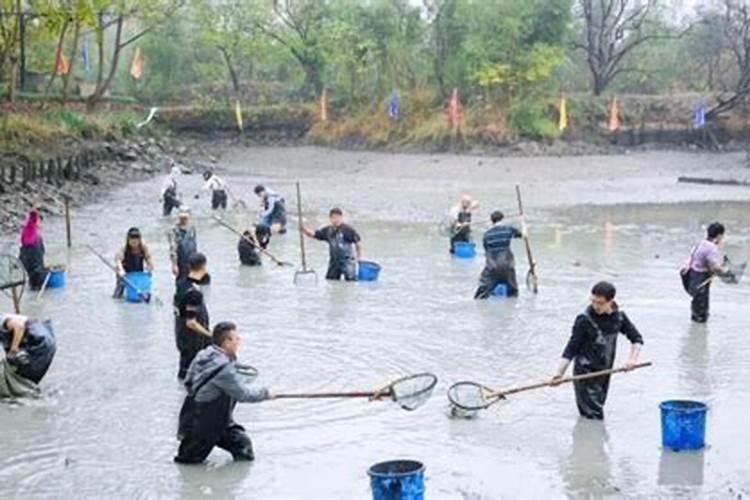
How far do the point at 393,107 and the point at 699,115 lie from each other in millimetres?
13900

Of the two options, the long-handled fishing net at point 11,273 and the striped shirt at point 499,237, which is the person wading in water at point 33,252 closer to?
the long-handled fishing net at point 11,273

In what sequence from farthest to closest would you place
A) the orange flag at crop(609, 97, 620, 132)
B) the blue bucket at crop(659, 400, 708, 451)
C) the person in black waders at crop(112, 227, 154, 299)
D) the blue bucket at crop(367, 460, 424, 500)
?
1. the orange flag at crop(609, 97, 620, 132)
2. the person in black waders at crop(112, 227, 154, 299)
3. the blue bucket at crop(659, 400, 708, 451)
4. the blue bucket at crop(367, 460, 424, 500)

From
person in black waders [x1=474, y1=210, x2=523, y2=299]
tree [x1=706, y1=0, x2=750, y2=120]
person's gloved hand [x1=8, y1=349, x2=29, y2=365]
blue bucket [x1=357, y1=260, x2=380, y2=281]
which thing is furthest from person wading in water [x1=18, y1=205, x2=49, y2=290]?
tree [x1=706, y1=0, x2=750, y2=120]

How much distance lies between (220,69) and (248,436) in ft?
193

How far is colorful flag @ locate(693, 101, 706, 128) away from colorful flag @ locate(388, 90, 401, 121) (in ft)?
44.9

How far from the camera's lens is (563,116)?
171 ft

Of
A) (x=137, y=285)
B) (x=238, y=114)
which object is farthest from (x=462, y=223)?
(x=238, y=114)

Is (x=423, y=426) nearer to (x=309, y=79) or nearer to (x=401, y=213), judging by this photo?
(x=401, y=213)

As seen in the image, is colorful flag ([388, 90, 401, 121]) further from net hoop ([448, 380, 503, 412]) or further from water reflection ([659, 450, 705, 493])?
water reflection ([659, 450, 705, 493])

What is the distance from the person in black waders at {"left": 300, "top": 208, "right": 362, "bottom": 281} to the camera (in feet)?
64.1

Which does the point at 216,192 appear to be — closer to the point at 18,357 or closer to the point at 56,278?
the point at 56,278

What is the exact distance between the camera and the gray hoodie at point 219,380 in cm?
941

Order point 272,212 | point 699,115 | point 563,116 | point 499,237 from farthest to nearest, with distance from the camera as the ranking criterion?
point 563,116 < point 699,115 < point 272,212 < point 499,237

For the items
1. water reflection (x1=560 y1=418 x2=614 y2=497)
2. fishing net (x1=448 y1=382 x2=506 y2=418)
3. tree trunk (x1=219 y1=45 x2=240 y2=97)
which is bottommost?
water reflection (x1=560 y1=418 x2=614 y2=497)
